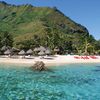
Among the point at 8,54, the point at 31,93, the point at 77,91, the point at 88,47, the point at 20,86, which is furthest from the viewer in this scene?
the point at 88,47

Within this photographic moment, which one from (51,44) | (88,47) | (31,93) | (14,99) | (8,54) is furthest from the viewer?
(88,47)

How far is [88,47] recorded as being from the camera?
395ft

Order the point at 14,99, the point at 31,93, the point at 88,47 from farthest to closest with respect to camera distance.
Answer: the point at 88,47
the point at 31,93
the point at 14,99

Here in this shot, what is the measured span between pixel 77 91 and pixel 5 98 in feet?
26.7

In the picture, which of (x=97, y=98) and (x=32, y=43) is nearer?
(x=97, y=98)

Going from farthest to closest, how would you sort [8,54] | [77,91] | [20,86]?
[8,54], [20,86], [77,91]

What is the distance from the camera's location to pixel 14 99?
24.0 m

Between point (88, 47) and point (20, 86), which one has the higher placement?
point (88, 47)

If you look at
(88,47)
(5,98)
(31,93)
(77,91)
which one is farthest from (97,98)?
(88,47)

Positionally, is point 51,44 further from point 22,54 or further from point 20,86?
point 20,86

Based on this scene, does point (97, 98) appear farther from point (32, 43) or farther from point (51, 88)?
point (32, 43)

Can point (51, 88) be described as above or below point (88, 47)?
below

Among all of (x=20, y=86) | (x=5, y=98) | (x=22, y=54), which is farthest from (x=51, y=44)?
(x=5, y=98)

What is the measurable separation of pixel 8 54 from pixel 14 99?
62462 mm
